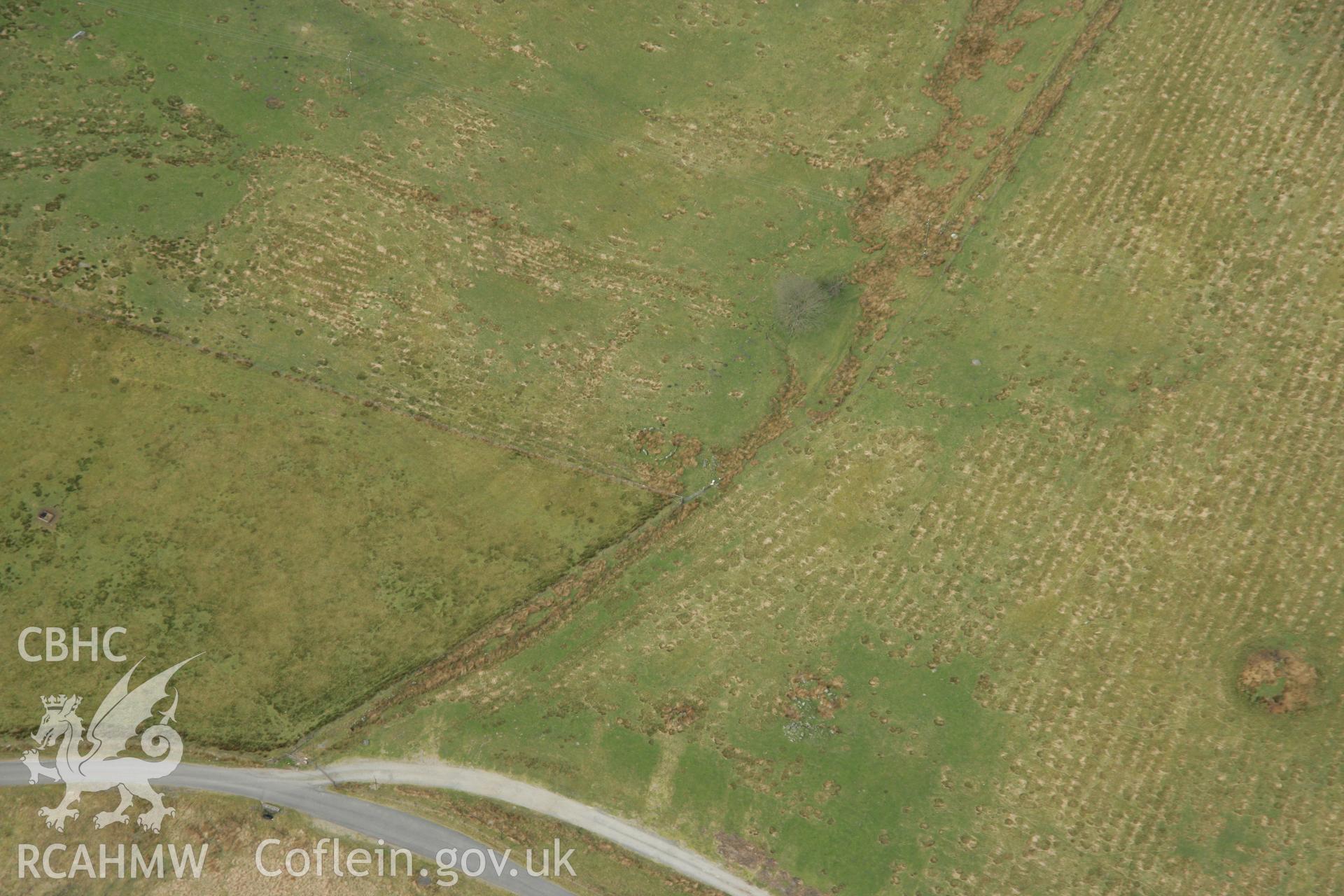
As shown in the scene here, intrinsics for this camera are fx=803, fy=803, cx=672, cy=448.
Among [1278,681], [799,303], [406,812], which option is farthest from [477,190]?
[1278,681]

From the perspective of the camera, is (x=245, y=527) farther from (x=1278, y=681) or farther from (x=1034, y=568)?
(x=1278, y=681)

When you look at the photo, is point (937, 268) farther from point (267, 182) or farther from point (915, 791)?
point (267, 182)

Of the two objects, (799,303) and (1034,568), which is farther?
(799,303)

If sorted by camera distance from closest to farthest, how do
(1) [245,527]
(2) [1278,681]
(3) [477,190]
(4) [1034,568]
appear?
(2) [1278,681] < (4) [1034,568] < (1) [245,527] < (3) [477,190]

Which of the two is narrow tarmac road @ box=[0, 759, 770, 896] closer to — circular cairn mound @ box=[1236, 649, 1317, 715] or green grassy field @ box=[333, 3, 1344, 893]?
green grassy field @ box=[333, 3, 1344, 893]

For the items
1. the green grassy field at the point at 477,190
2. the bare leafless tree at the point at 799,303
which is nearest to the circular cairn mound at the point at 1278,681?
the green grassy field at the point at 477,190

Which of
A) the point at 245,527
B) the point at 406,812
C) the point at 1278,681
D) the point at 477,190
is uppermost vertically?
the point at 477,190

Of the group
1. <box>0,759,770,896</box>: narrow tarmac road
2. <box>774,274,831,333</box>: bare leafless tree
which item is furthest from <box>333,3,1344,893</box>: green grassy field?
<box>774,274,831,333</box>: bare leafless tree

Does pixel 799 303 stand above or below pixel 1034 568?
above
